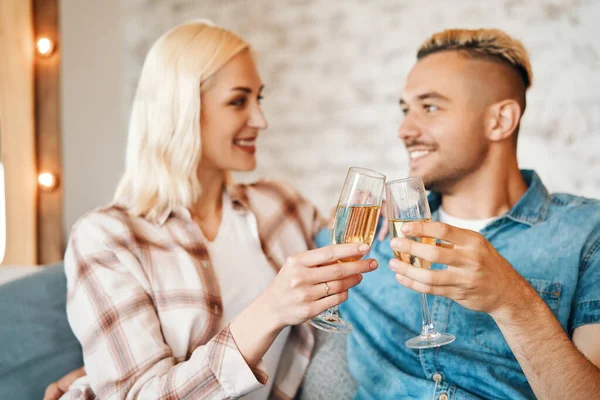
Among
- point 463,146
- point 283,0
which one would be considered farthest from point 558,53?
point 283,0

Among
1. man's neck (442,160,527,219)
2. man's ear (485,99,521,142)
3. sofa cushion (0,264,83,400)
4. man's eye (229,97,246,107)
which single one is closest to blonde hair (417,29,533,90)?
man's ear (485,99,521,142)

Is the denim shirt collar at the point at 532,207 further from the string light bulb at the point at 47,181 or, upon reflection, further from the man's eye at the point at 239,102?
the string light bulb at the point at 47,181

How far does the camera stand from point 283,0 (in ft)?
9.88

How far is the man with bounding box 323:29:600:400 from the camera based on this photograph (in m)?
1.07

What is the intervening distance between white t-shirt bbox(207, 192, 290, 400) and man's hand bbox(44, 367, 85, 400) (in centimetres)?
40

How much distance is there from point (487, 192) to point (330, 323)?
2.45 ft

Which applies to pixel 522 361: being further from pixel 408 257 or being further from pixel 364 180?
pixel 364 180

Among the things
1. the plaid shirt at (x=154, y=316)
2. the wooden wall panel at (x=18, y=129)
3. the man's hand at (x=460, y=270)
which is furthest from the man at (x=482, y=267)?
the wooden wall panel at (x=18, y=129)

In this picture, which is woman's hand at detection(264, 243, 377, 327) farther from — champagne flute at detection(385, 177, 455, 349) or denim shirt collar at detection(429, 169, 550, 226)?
denim shirt collar at detection(429, 169, 550, 226)


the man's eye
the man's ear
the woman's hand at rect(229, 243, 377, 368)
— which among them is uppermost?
the man's eye

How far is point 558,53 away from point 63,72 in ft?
7.89

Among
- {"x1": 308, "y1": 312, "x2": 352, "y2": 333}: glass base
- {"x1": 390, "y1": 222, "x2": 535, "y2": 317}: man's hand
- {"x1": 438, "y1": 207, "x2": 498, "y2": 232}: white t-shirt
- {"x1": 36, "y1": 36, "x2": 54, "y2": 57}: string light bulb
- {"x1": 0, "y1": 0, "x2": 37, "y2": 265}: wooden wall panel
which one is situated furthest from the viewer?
{"x1": 36, "y1": 36, "x2": 54, "y2": 57}: string light bulb

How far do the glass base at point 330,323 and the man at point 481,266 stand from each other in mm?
158

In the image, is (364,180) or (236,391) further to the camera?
(236,391)
